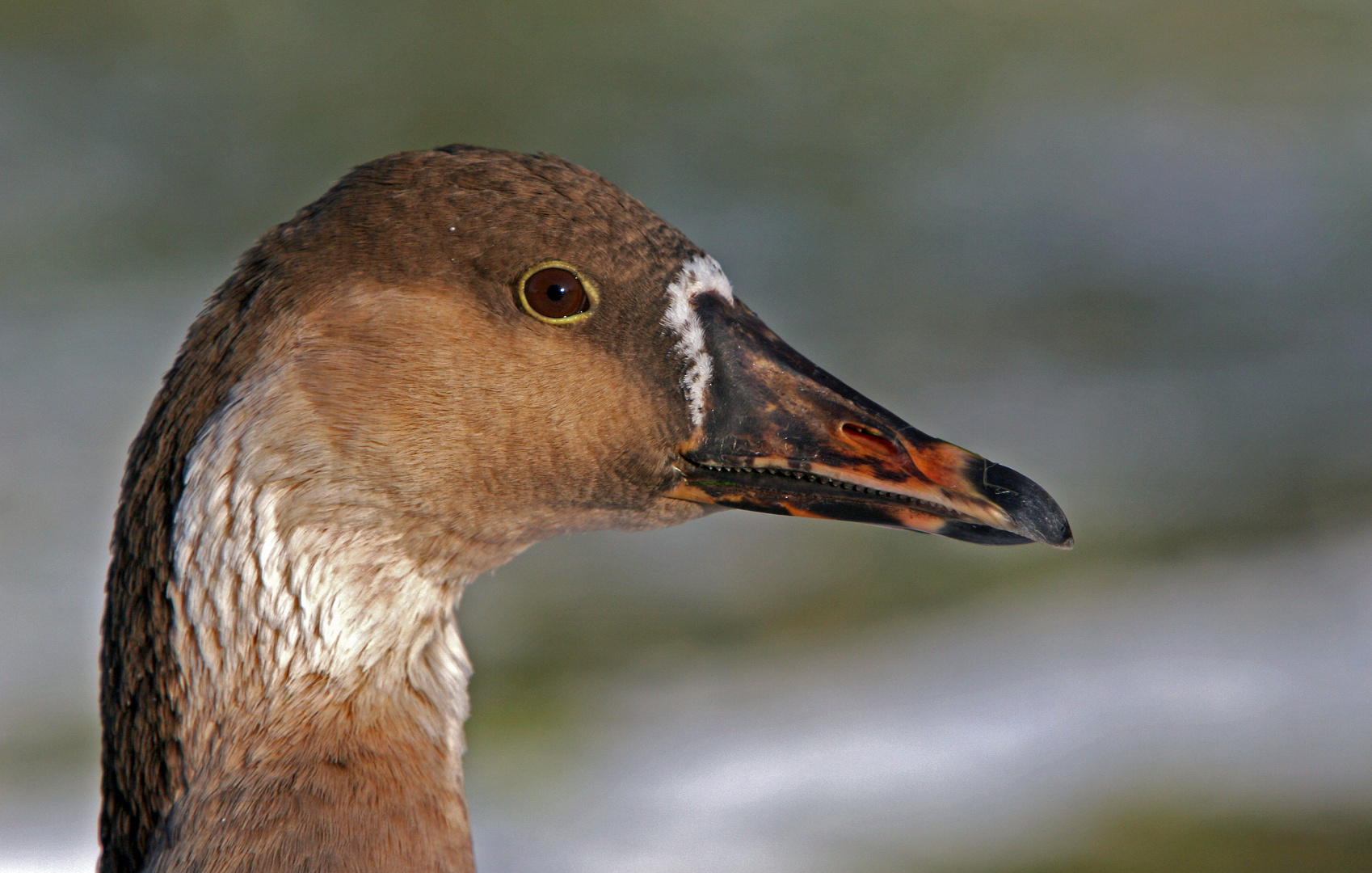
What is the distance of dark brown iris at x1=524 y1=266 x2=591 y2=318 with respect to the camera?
2.15m

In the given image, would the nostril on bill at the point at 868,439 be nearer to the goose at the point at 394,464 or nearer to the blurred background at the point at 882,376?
the goose at the point at 394,464

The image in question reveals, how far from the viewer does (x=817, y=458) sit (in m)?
2.19

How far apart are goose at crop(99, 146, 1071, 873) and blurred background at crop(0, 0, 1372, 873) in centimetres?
267

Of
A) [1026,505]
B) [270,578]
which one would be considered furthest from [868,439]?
[270,578]

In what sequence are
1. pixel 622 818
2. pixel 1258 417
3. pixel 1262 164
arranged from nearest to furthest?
pixel 622 818 → pixel 1258 417 → pixel 1262 164

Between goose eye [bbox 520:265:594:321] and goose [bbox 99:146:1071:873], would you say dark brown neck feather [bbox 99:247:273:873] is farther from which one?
goose eye [bbox 520:265:594:321]

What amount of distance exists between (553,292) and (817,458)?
0.55 m

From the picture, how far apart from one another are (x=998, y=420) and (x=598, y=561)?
7.39ft

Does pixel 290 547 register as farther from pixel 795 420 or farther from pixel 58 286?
pixel 58 286

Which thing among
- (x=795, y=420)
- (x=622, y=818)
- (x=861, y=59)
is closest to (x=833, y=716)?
(x=622, y=818)

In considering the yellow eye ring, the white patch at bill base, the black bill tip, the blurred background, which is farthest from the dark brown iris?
the blurred background

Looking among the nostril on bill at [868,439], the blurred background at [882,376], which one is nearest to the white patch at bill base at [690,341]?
the nostril on bill at [868,439]

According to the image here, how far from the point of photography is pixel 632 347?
221 centimetres

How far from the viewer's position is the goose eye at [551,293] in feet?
7.04
